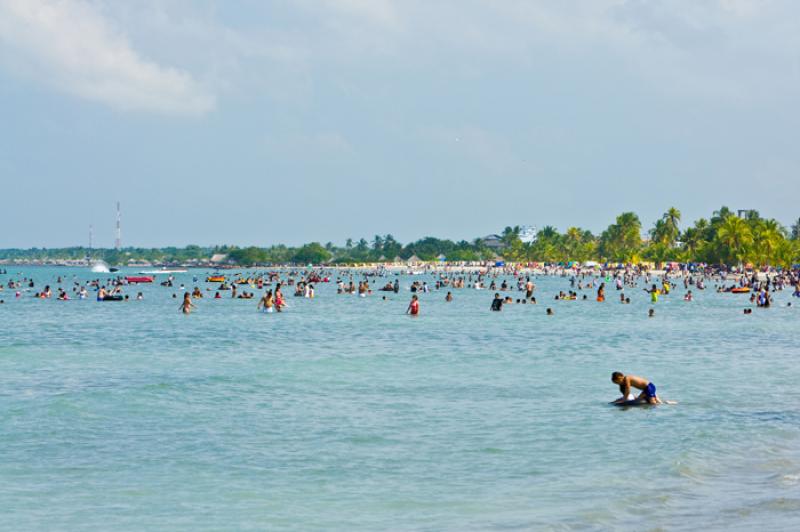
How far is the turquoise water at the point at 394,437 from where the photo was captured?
1286cm

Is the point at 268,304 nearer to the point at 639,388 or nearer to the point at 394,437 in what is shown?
the point at 639,388

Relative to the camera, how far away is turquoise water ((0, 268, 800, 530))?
42.2 feet

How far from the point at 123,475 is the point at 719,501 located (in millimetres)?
8908

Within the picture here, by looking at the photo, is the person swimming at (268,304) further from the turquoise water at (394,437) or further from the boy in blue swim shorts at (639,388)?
the boy in blue swim shorts at (639,388)

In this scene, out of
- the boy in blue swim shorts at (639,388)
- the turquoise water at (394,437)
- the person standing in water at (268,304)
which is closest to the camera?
the turquoise water at (394,437)

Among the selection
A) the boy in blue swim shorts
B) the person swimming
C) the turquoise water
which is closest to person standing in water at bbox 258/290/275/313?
the person swimming

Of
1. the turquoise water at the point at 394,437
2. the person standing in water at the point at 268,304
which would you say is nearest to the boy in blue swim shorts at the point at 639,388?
the turquoise water at the point at 394,437

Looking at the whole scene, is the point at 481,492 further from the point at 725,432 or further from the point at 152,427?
the point at 152,427

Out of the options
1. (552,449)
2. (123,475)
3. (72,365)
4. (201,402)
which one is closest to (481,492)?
(552,449)

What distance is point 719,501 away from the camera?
13227 millimetres

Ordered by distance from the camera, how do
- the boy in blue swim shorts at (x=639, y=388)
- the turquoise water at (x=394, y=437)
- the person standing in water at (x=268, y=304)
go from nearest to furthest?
the turquoise water at (x=394, y=437)
the boy in blue swim shorts at (x=639, y=388)
the person standing in water at (x=268, y=304)

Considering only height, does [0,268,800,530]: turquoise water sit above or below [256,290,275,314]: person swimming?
below

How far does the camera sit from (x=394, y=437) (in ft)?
58.8

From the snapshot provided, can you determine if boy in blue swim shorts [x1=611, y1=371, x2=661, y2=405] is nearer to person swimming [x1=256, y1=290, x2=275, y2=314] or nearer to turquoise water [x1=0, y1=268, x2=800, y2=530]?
turquoise water [x1=0, y1=268, x2=800, y2=530]
